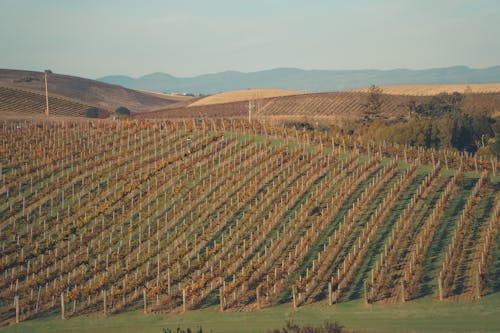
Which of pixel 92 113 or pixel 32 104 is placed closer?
pixel 32 104

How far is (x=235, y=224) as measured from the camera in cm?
3866

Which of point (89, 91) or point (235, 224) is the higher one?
point (89, 91)

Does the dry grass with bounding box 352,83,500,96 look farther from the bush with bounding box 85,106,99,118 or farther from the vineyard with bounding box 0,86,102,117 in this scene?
the vineyard with bounding box 0,86,102,117

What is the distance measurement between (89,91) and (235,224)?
455 feet

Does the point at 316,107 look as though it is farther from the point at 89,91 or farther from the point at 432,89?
the point at 89,91

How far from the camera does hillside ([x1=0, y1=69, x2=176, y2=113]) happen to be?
15250 centimetres

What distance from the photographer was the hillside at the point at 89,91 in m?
152

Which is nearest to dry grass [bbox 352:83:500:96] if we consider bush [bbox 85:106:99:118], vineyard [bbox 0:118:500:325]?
bush [bbox 85:106:99:118]

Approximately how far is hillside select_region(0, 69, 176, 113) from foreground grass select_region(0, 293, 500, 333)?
12071 cm

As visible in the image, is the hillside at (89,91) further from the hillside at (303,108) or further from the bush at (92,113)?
the bush at (92,113)

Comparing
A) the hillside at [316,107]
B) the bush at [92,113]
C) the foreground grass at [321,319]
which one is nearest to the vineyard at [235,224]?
the foreground grass at [321,319]

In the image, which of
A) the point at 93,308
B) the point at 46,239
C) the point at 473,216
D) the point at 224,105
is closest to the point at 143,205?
the point at 46,239

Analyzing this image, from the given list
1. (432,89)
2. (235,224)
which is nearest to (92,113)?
(235,224)

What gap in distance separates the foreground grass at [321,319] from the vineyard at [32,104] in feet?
228
